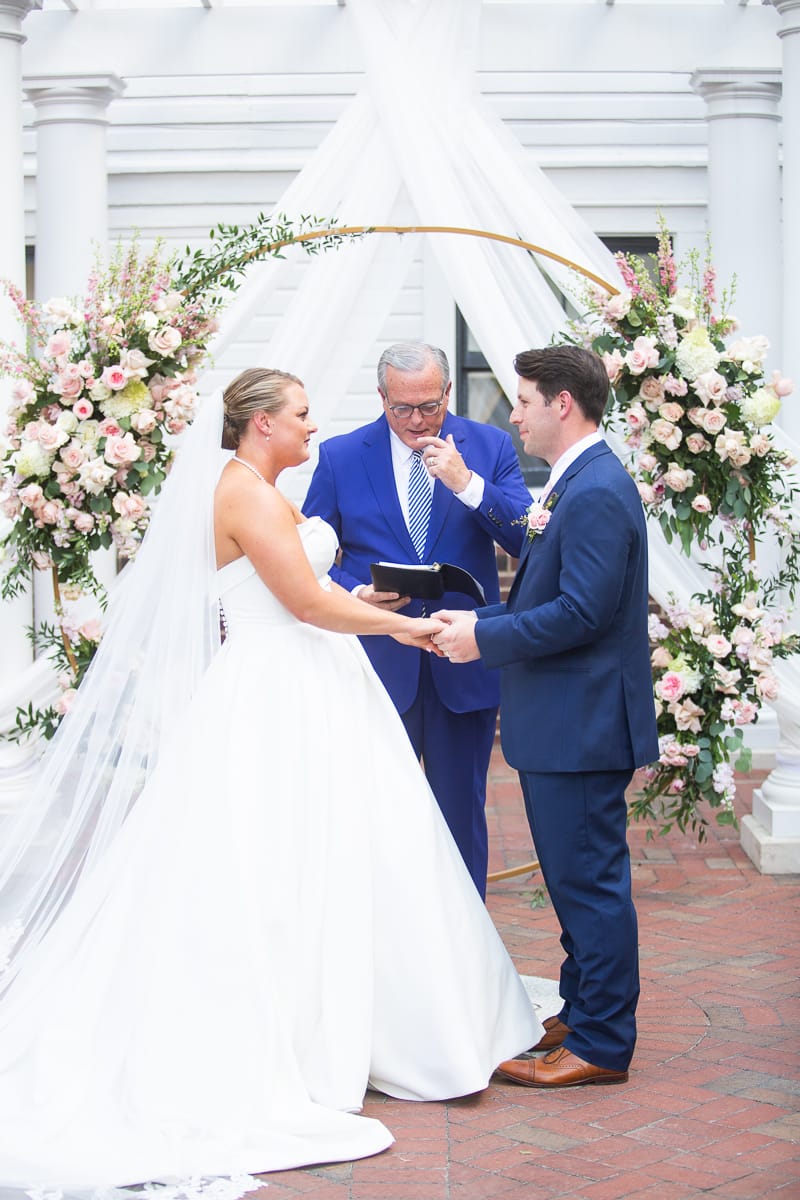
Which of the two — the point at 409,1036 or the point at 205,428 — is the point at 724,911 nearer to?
the point at 409,1036

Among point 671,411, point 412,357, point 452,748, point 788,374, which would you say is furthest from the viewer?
point 788,374


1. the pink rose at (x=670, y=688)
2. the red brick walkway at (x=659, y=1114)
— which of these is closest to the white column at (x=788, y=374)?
the red brick walkway at (x=659, y=1114)

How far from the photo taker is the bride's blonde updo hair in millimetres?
4176

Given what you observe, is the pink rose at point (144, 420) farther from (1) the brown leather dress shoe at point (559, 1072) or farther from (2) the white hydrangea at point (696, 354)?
(1) the brown leather dress shoe at point (559, 1072)

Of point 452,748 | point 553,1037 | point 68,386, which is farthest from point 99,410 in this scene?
point 553,1037

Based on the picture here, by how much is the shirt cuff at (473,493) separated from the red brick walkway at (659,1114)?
5.34 ft

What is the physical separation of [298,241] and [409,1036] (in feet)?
9.51

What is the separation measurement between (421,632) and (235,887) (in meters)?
0.90

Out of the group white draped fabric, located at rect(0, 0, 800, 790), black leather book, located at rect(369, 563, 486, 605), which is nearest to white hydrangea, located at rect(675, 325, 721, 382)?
white draped fabric, located at rect(0, 0, 800, 790)

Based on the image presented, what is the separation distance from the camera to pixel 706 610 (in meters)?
5.53

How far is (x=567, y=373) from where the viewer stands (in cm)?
387

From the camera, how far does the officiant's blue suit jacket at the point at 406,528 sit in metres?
4.71

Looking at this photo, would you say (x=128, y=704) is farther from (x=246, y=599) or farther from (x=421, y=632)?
(x=421, y=632)

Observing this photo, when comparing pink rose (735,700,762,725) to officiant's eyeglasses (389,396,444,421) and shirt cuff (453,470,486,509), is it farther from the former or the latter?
officiant's eyeglasses (389,396,444,421)
